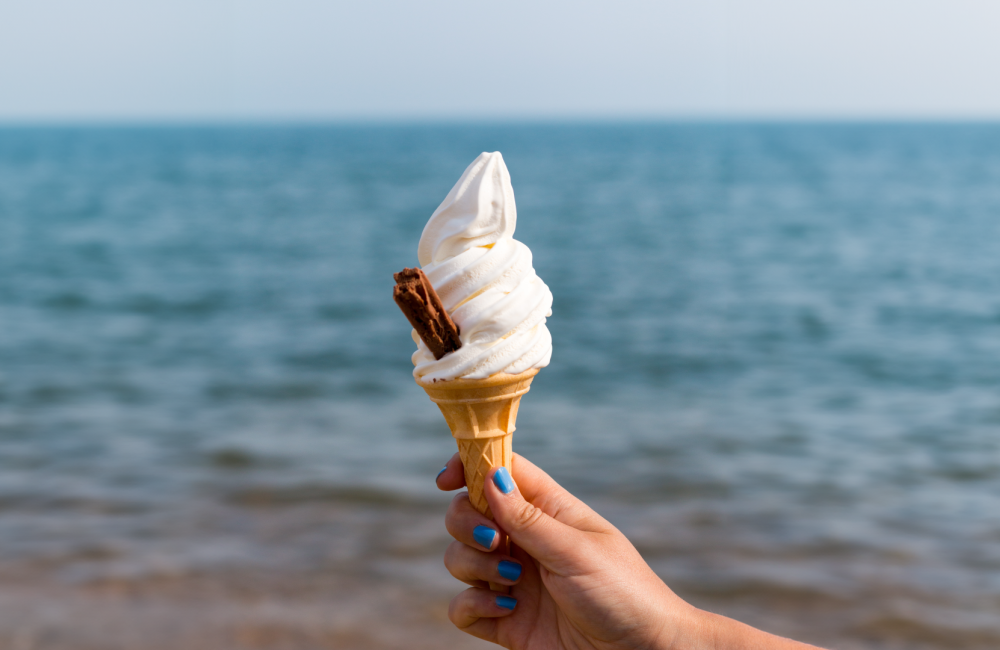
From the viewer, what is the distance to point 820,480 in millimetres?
6375

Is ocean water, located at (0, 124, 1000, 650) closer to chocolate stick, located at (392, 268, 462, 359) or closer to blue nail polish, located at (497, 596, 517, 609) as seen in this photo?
blue nail polish, located at (497, 596, 517, 609)

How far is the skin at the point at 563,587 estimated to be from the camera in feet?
7.76

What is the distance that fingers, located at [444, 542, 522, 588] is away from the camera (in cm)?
257

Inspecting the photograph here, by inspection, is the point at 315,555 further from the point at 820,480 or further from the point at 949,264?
the point at 949,264

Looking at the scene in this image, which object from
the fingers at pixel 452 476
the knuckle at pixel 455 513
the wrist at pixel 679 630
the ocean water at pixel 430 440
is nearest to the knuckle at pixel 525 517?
the knuckle at pixel 455 513

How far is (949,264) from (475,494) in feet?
59.5

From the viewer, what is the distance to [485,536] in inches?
99.1

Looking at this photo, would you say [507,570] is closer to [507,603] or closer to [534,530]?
[507,603]

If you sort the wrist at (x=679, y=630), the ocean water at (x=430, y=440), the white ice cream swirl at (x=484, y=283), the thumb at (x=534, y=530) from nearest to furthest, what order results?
the white ice cream swirl at (x=484, y=283) < the thumb at (x=534, y=530) < the wrist at (x=679, y=630) < the ocean water at (x=430, y=440)

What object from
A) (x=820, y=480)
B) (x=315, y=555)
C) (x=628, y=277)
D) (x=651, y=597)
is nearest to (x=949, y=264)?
(x=628, y=277)

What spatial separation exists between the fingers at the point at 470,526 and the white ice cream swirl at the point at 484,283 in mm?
537

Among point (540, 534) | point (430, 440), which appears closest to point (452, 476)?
point (540, 534)

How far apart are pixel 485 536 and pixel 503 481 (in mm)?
205

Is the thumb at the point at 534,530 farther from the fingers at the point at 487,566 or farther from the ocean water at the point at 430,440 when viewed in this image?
the ocean water at the point at 430,440
